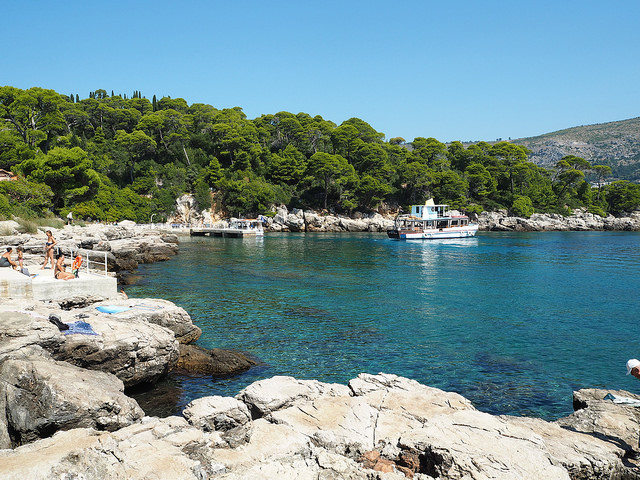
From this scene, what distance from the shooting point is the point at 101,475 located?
4.43m

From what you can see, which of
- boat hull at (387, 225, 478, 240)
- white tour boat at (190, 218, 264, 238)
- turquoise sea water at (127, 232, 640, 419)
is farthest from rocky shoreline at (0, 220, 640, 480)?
white tour boat at (190, 218, 264, 238)

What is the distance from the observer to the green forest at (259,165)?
216 feet

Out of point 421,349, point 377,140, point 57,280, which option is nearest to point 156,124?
point 377,140

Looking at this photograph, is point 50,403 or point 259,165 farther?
point 259,165

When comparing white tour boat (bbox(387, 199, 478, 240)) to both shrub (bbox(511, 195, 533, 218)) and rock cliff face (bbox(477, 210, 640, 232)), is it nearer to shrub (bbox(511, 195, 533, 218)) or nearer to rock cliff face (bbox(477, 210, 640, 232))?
rock cliff face (bbox(477, 210, 640, 232))

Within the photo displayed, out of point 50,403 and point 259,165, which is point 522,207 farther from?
point 50,403

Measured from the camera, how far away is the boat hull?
55.4 m

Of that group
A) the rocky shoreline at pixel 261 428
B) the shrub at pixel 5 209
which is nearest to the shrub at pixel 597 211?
the rocky shoreline at pixel 261 428

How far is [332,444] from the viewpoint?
5742mm

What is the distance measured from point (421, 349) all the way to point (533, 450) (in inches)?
298

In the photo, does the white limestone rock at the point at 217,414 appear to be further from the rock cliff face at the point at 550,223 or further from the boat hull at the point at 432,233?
the rock cliff face at the point at 550,223

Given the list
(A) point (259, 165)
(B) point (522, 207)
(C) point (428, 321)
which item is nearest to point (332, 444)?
(C) point (428, 321)

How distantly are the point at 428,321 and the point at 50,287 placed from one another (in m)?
13.3

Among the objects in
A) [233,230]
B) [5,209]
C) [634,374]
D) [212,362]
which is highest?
[5,209]
